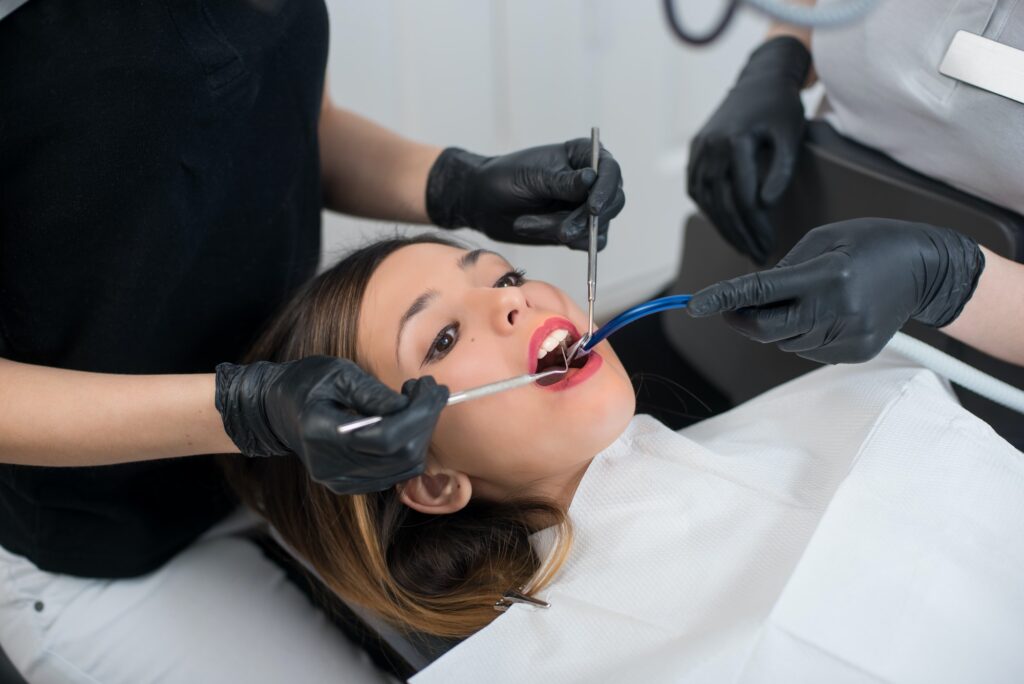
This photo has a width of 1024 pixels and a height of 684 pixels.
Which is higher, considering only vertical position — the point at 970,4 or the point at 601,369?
the point at 970,4

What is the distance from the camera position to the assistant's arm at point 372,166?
138cm

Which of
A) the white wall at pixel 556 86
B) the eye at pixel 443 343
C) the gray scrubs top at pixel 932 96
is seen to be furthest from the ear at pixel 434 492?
the white wall at pixel 556 86

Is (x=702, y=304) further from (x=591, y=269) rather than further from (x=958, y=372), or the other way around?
(x=958, y=372)

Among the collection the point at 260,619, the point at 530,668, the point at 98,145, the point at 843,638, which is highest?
the point at 98,145

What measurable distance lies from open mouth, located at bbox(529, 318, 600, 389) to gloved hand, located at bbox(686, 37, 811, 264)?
1.21ft

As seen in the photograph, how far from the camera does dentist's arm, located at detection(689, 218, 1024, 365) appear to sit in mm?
883

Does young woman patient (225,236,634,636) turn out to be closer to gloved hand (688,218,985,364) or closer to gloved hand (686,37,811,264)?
gloved hand (688,218,985,364)

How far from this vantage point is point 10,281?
3.20 feet

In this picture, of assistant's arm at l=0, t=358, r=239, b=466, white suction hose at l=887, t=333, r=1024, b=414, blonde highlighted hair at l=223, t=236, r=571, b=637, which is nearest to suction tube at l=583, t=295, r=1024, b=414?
white suction hose at l=887, t=333, r=1024, b=414

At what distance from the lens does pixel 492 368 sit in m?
0.97

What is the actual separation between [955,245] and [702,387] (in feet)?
1.68

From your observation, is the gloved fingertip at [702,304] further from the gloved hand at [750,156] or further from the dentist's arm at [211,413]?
the gloved hand at [750,156]

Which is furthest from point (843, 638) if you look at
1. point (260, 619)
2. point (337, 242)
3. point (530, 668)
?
point (337, 242)

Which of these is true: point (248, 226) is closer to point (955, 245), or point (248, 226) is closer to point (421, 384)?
point (421, 384)
